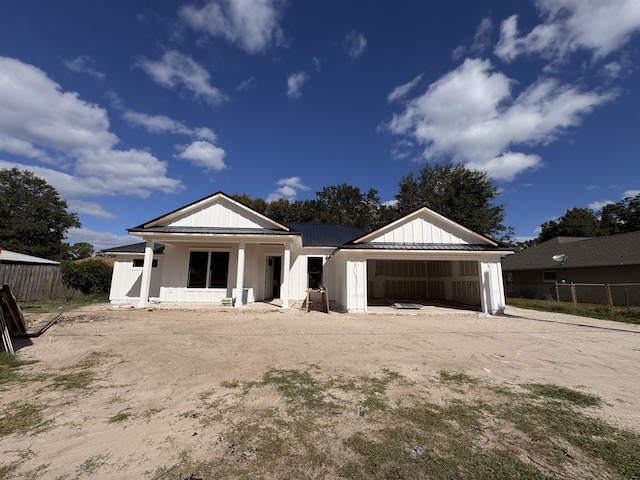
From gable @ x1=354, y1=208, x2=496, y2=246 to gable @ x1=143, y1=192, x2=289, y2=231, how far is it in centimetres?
539

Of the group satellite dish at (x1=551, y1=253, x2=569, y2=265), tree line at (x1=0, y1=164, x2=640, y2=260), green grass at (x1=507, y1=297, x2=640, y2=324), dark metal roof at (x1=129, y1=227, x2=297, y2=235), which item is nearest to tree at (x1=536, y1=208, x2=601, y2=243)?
tree line at (x1=0, y1=164, x2=640, y2=260)

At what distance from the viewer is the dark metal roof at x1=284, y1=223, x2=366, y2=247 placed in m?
17.6

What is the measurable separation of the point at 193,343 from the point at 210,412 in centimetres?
395

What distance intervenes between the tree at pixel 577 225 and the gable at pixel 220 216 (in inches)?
1930

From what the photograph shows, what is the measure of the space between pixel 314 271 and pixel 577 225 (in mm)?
45781

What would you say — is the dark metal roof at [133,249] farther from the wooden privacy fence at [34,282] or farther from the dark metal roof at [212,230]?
the wooden privacy fence at [34,282]

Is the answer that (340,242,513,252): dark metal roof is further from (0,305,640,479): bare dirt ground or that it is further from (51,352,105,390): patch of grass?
(51,352,105,390): patch of grass

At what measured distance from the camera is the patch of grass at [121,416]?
3.31 meters

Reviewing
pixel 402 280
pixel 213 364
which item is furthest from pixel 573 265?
pixel 213 364

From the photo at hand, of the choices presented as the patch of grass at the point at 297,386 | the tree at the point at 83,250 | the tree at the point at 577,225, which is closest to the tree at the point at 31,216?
the tree at the point at 83,250

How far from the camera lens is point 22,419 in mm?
3289

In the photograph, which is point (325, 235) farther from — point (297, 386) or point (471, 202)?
point (471, 202)

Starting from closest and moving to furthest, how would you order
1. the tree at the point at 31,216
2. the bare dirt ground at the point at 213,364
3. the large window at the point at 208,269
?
the bare dirt ground at the point at 213,364, the large window at the point at 208,269, the tree at the point at 31,216

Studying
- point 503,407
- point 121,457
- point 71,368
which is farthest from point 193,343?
point 503,407
